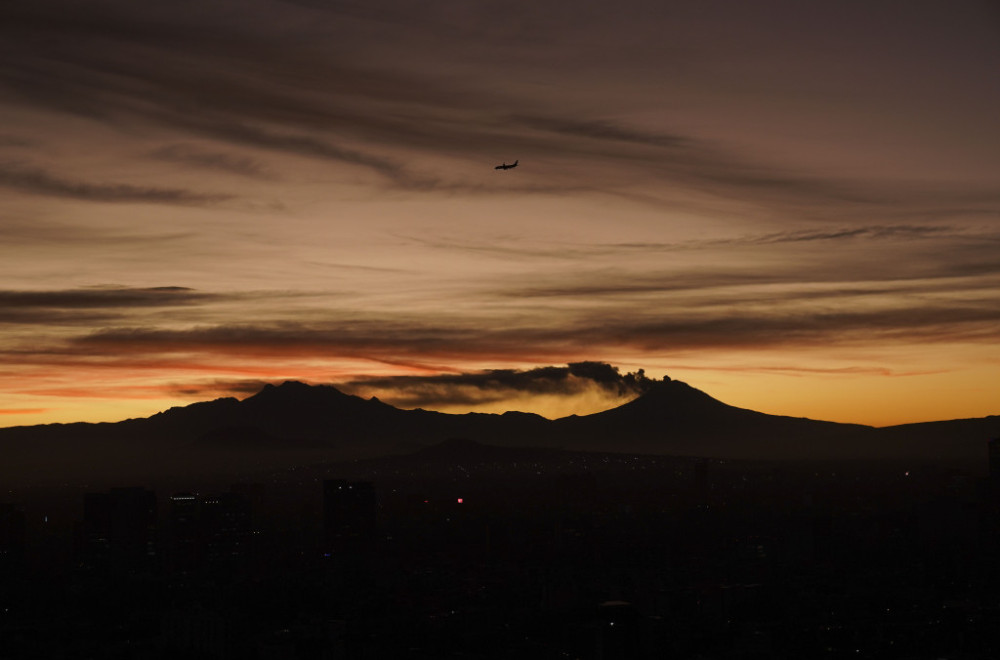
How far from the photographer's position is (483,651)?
87812mm

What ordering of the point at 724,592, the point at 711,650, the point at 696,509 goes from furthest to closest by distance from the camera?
the point at 696,509 → the point at 724,592 → the point at 711,650

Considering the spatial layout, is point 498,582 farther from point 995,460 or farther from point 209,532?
point 995,460

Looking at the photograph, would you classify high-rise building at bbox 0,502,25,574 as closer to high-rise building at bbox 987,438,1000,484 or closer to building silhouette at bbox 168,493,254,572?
building silhouette at bbox 168,493,254,572

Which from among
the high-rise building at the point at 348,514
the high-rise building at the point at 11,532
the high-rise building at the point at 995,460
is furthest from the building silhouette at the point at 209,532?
the high-rise building at the point at 995,460

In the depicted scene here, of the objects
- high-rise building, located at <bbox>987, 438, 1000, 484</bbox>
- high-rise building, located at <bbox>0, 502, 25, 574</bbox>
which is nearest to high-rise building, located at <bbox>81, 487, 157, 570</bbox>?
high-rise building, located at <bbox>0, 502, 25, 574</bbox>

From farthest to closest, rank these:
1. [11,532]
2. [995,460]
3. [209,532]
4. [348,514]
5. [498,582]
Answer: [995,460] < [348,514] < [11,532] < [209,532] < [498,582]

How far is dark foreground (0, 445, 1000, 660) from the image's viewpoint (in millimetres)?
89188

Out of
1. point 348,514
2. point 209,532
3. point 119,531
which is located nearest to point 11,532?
point 119,531

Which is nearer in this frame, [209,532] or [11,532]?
[209,532]

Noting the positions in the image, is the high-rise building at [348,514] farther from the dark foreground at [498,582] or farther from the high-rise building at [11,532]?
the high-rise building at [11,532]

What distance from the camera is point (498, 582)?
120 m

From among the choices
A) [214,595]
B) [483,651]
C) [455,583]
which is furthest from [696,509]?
[483,651]

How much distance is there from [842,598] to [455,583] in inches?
1487

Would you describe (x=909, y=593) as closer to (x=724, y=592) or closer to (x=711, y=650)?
(x=724, y=592)
